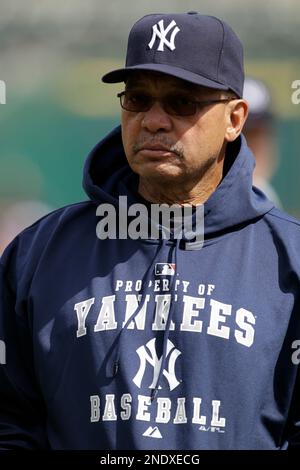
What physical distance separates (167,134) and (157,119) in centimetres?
5

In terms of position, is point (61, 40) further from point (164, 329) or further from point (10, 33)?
point (164, 329)

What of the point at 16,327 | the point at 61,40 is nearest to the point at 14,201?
the point at 61,40

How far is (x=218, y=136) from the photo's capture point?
9.53ft

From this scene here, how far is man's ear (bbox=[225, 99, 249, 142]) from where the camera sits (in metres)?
2.96

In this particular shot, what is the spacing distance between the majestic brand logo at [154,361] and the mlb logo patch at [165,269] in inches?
7.5

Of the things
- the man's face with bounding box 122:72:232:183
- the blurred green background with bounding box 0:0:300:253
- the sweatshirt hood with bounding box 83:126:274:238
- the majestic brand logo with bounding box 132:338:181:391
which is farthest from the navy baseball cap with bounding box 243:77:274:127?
the majestic brand logo with bounding box 132:338:181:391

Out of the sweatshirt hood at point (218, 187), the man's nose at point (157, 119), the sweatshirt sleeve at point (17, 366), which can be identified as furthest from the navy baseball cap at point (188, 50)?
the sweatshirt sleeve at point (17, 366)

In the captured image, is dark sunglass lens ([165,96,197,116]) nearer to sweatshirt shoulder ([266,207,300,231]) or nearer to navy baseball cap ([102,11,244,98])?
navy baseball cap ([102,11,244,98])

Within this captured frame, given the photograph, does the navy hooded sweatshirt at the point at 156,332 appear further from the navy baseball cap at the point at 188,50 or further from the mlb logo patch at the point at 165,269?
the navy baseball cap at the point at 188,50

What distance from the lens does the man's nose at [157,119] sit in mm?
2785

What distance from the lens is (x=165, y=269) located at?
282cm

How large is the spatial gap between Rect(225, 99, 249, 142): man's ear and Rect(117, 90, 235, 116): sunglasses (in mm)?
134

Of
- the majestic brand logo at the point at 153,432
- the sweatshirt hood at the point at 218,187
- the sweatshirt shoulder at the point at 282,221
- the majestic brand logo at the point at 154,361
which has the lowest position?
the majestic brand logo at the point at 153,432
